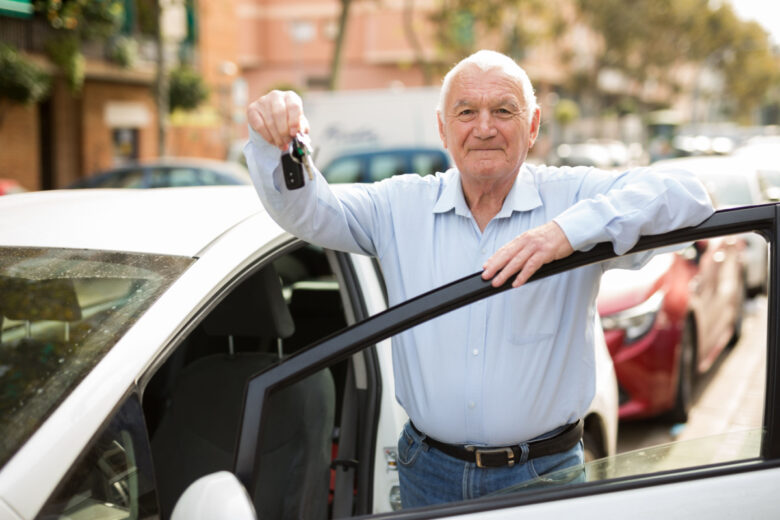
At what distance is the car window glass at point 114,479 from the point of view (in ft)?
5.26

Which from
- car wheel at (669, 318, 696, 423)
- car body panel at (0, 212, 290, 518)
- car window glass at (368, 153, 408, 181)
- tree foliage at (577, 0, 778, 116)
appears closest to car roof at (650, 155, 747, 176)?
car window glass at (368, 153, 408, 181)

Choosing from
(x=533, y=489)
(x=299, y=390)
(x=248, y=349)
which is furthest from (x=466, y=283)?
(x=248, y=349)

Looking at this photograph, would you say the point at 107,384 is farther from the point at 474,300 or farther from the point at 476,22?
the point at 476,22

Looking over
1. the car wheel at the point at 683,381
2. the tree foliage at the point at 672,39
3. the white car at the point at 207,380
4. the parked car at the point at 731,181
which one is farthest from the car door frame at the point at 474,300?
the tree foliage at the point at 672,39

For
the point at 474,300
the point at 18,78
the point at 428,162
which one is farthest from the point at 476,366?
the point at 18,78

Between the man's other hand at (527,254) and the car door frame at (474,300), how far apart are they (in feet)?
0.06

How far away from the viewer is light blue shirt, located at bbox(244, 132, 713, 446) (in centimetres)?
199

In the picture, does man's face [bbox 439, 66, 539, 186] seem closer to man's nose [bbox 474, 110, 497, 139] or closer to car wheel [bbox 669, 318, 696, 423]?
man's nose [bbox 474, 110, 497, 139]

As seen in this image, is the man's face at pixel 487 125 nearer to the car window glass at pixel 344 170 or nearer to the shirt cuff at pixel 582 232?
the shirt cuff at pixel 582 232

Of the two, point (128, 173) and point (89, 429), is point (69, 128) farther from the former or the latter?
point (89, 429)

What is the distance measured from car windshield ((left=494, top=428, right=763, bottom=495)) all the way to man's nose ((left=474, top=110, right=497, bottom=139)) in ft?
2.62

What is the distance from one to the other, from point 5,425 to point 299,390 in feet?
3.73

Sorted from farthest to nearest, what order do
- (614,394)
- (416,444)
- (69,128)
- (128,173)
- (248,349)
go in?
(69,128) < (128,173) < (614,394) < (248,349) < (416,444)

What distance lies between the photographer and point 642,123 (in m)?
63.4
